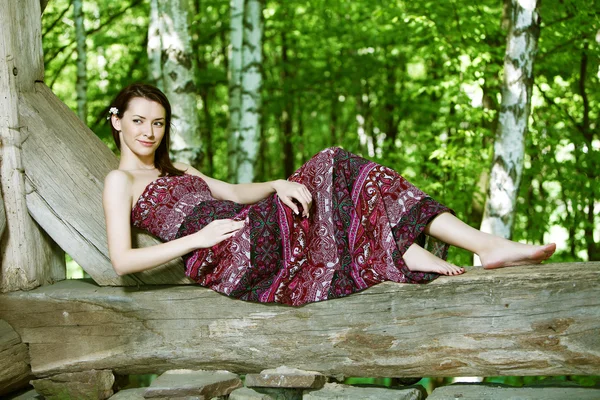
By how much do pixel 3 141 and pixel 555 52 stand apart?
627 centimetres

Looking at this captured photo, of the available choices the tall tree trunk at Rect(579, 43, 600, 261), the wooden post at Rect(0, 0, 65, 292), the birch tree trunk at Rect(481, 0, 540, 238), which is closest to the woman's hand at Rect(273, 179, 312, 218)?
the wooden post at Rect(0, 0, 65, 292)

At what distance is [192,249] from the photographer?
2934 mm

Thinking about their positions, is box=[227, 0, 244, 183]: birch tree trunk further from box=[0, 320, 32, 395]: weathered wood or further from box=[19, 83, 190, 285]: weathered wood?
box=[0, 320, 32, 395]: weathered wood

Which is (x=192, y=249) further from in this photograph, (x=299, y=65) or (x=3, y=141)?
(x=299, y=65)

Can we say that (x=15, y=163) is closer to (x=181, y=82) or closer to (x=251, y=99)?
(x=181, y=82)

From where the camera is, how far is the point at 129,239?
2953 millimetres

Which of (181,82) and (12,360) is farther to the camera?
(181,82)

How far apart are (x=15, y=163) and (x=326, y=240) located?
158 centimetres

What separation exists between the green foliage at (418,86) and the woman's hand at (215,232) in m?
4.53

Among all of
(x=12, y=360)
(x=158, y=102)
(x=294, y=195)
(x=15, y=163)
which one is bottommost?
(x=12, y=360)

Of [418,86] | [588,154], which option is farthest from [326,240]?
[418,86]

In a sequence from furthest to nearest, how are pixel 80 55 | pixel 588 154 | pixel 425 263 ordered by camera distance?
pixel 80 55 < pixel 588 154 < pixel 425 263

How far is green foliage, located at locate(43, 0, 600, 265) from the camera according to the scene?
715 centimetres

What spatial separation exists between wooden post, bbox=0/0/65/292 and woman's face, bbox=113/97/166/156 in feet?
1.66
